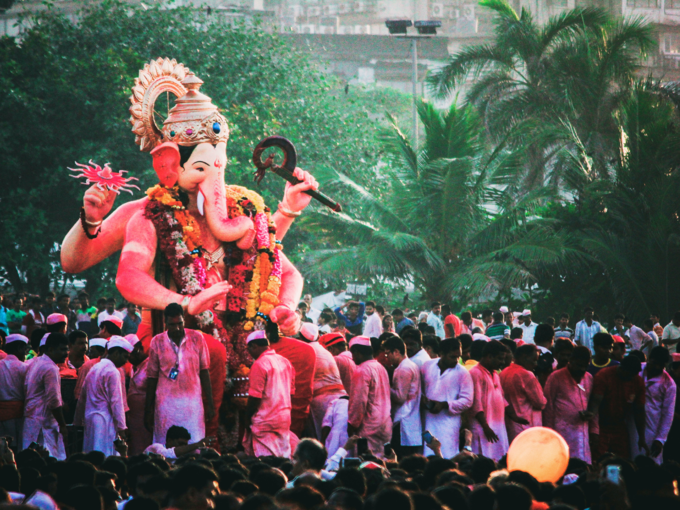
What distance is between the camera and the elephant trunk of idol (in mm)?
8289

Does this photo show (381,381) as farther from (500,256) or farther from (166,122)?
(500,256)

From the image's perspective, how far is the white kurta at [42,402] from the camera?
7309 mm

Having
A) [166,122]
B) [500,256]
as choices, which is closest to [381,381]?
[166,122]

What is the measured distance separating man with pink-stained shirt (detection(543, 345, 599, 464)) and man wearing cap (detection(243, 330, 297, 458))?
7.84 feet

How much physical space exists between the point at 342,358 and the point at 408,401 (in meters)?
0.90

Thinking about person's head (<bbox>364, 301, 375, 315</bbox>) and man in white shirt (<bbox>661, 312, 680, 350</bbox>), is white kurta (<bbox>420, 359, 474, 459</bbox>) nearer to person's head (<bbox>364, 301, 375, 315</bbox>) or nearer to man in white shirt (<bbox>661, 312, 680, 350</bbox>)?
man in white shirt (<bbox>661, 312, 680, 350</bbox>)

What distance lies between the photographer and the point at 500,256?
56.5 ft

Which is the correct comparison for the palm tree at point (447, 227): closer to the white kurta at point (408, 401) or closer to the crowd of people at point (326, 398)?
the crowd of people at point (326, 398)

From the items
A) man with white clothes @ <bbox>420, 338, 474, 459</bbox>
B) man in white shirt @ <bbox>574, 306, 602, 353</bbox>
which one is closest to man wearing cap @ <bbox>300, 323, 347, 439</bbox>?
man with white clothes @ <bbox>420, 338, 474, 459</bbox>

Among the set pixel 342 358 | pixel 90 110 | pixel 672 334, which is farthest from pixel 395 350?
pixel 90 110

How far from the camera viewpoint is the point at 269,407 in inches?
282

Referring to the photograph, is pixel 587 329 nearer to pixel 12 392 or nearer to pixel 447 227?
pixel 447 227

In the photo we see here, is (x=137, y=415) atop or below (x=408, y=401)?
atop

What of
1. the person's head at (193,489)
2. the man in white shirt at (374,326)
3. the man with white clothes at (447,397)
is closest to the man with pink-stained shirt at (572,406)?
the man with white clothes at (447,397)
